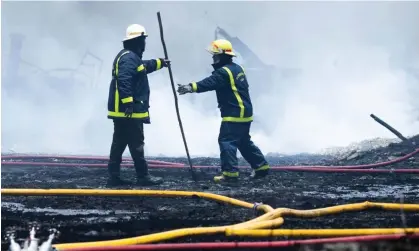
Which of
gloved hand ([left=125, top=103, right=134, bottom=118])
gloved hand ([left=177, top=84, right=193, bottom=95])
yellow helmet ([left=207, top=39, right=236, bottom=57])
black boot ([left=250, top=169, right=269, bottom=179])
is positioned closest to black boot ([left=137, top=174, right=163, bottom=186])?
gloved hand ([left=125, top=103, right=134, bottom=118])

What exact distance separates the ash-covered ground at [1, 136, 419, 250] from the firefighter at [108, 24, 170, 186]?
275 mm

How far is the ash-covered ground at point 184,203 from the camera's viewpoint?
10.4 feet

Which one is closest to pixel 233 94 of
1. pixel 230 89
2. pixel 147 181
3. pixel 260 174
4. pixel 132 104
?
pixel 230 89

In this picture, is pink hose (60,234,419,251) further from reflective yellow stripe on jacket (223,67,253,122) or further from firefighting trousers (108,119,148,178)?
reflective yellow stripe on jacket (223,67,253,122)

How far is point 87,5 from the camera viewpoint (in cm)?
1648

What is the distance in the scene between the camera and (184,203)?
4.13 metres

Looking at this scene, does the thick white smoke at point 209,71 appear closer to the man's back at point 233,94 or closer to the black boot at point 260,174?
the black boot at point 260,174

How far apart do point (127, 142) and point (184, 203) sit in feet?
4.96

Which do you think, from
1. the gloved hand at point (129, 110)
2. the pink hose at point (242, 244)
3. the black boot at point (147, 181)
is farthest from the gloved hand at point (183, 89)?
the pink hose at point (242, 244)

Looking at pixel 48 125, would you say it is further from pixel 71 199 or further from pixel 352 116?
pixel 71 199

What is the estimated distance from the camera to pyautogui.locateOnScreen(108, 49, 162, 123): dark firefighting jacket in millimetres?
5141

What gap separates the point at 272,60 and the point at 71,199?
520 inches

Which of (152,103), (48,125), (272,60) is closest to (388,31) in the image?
(272,60)

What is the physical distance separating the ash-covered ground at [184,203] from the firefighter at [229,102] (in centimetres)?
32
